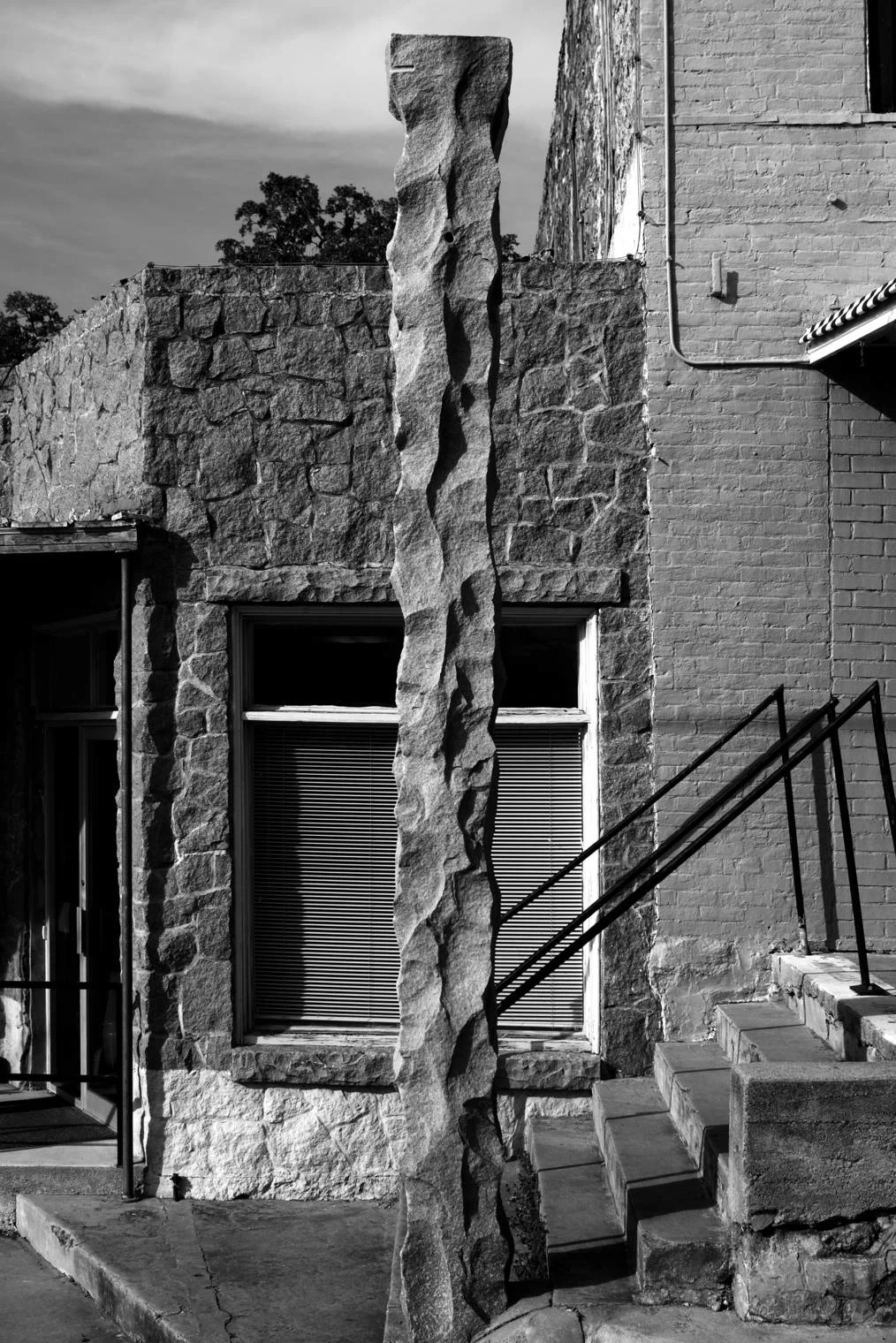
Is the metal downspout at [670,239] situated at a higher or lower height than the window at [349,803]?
higher

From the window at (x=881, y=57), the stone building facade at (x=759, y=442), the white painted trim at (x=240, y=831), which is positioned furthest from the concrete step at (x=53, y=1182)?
the window at (x=881, y=57)

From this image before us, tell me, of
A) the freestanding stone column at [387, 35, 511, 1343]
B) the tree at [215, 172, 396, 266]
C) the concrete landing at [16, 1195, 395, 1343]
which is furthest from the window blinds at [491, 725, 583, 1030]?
the tree at [215, 172, 396, 266]

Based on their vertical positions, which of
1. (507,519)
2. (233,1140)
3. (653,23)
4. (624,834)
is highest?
(653,23)

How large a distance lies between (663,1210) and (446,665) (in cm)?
211

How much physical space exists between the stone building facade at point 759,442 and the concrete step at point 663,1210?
3.19ft

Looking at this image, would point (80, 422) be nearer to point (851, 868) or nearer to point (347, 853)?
point (347, 853)

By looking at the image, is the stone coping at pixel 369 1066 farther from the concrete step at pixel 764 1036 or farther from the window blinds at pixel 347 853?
the concrete step at pixel 764 1036

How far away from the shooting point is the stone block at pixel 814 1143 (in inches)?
183

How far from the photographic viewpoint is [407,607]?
4.91 metres

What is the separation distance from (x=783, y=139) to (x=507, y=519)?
2.41m

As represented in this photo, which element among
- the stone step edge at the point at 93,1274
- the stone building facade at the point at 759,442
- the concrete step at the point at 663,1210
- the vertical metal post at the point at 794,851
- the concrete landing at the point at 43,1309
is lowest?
the concrete landing at the point at 43,1309

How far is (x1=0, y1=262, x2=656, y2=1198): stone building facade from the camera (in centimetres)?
709

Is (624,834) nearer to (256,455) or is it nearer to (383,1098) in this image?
(383,1098)

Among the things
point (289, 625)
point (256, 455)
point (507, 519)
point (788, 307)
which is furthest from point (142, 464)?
point (788, 307)
